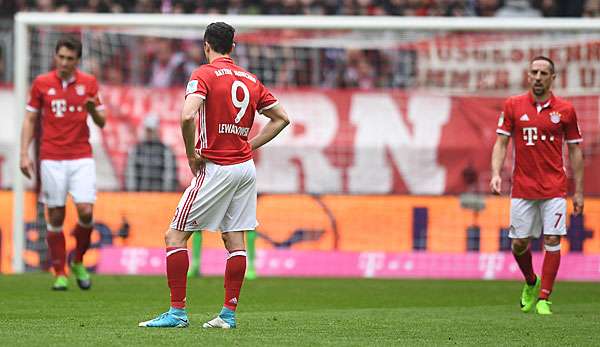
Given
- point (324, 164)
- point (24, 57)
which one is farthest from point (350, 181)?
→ point (24, 57)

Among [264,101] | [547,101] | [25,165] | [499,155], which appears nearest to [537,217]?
[499,155]

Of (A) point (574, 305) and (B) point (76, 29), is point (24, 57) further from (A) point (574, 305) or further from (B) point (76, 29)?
(A) point (574, 305)

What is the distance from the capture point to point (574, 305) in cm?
1180

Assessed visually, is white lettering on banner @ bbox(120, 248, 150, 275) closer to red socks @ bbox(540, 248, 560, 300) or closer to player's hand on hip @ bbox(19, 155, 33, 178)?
player's hand on hip @ bbox(19, 155, 33, 178)

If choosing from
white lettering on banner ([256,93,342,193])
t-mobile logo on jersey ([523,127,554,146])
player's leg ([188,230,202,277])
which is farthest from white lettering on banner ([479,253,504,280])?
t-mobile logo on jersey ([523,127,554,146])

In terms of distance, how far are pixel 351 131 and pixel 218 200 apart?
373 inches

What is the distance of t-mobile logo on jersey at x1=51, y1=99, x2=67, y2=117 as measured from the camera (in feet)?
41.1

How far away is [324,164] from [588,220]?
146 inches

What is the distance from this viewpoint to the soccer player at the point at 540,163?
11.2 m

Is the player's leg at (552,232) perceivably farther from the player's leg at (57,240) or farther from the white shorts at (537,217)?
the player's leg at (57,240)

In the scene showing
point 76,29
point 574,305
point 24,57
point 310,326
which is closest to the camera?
point 310,326

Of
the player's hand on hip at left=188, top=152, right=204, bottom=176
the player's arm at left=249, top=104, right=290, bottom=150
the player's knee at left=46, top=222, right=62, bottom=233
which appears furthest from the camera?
the player's knee at left=46, top=222, right=62, bottom=233

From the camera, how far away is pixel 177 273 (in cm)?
843

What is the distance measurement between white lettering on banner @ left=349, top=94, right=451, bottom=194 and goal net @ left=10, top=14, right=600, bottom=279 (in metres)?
0.02
